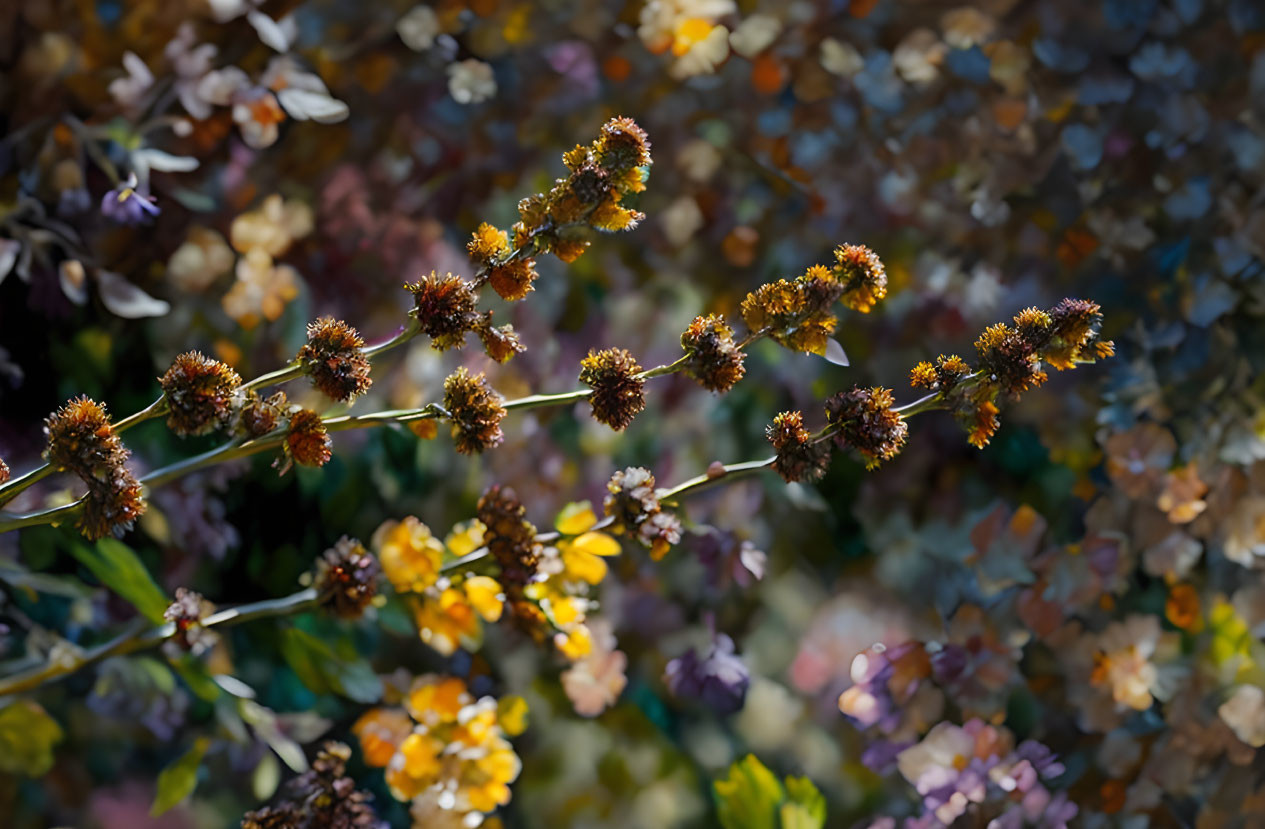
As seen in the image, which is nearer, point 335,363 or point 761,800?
point 335,363

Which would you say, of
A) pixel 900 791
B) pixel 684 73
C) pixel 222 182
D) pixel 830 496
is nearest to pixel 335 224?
pixel 222 182

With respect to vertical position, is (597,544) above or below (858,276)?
below

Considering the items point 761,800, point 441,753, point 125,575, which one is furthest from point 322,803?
point 761,800

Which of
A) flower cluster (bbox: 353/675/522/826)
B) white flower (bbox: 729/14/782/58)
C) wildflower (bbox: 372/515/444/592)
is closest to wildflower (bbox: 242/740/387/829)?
flower cluster (bbox: 353/675/522/826)

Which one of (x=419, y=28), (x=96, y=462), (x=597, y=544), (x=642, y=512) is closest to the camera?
(x=96, y=462)

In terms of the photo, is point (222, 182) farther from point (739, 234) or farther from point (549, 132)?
point (739, 234)

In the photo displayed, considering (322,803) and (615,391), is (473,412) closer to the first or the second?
(615,391)
